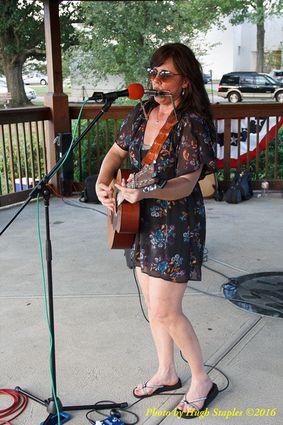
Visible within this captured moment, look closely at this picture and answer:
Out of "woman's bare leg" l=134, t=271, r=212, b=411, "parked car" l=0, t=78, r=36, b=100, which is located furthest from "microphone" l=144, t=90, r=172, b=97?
"parked car" l=0, t=78, r=36, b=100

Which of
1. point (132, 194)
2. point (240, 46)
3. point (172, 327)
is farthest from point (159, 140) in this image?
point (240, 46)

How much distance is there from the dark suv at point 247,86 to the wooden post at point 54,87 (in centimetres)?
1266

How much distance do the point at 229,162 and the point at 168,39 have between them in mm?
9127

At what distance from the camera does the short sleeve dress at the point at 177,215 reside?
1789 mm

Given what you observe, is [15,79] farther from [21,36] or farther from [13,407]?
[13,407]

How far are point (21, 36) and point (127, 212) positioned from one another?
14159mm

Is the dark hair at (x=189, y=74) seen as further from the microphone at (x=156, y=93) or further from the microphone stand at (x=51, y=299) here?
the microphone stand at (x=51, y=299)

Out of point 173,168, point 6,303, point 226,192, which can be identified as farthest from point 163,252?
point 226,192

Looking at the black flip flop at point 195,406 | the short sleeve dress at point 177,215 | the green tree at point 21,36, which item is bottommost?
the black flip flop at point 195,406

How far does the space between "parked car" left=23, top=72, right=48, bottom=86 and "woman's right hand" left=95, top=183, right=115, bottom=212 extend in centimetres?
1601

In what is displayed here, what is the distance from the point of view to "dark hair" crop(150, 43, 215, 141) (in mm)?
1822

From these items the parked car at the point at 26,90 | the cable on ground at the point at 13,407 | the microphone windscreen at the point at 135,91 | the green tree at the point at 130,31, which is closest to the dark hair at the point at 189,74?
the microphone windscreen at the point at 135,91

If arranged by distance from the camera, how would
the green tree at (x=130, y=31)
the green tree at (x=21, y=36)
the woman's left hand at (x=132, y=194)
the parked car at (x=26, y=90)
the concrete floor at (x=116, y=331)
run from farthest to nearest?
the parked car at (x=26, y=90) → the green tree at (x=21, y=36) → the green tree at (x=130, y=31) → the concrete floor at (x=116, y=331) → the woman's left hand at (x=132, y=194)

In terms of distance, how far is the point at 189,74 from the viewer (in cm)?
182
